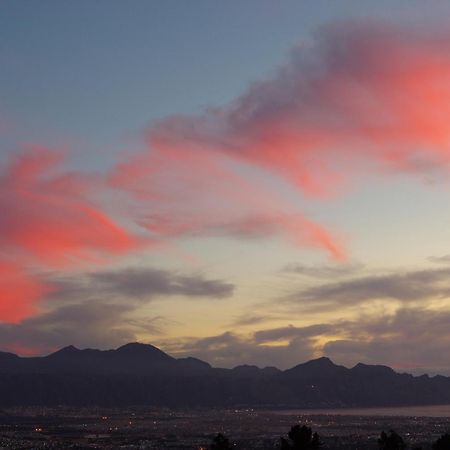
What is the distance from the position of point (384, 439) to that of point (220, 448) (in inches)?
1540

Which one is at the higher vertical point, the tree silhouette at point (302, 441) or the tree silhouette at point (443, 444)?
the tree silhouette at point (302, 441)

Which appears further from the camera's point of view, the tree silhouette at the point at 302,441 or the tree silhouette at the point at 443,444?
the tree silhouette at the point at 443,444

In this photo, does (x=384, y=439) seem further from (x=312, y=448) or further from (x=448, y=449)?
(x=312, y=448)

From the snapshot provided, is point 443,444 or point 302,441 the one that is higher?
point 302,441

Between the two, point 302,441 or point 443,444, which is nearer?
point 302,441

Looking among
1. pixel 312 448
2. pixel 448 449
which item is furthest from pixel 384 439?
pixel 312 448

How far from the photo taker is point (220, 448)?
100m

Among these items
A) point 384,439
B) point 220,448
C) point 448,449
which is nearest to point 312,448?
point 220,448

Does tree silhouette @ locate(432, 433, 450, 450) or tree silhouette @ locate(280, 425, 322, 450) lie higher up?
tree silhouette @ locate(280, 425, 322, 450)

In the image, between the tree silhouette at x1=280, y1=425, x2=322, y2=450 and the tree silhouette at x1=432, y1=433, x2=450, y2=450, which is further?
the tree silhouette at x1=432, y1=433, x2=450, y2=450

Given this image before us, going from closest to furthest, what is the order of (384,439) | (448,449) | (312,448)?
(312,448) < (448,449) < (384,439)

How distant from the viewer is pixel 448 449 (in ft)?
343

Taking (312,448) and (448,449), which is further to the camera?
(448,449)

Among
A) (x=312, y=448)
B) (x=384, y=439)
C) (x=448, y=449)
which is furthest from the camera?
(x=384, y=439)
